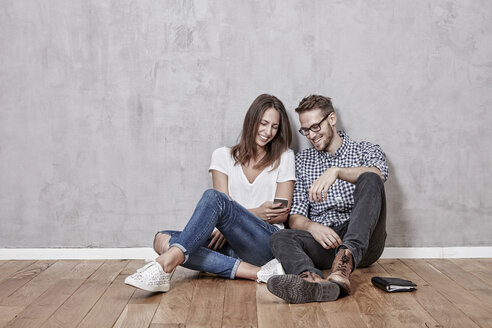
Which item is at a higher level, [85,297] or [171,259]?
[171,259]

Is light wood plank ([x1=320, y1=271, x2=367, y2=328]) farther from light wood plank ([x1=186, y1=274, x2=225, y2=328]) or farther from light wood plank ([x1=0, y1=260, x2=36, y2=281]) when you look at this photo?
light wood plank ([x1=0, y1=260, x2=36, y2=281])

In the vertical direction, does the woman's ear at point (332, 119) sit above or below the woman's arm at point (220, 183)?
above

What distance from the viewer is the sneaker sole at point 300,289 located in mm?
2160

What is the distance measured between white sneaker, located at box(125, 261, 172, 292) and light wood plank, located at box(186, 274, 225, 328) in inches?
6.2

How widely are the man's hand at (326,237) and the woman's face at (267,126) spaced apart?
22.4 inches

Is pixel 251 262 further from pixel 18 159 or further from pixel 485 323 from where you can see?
pixel 18 159

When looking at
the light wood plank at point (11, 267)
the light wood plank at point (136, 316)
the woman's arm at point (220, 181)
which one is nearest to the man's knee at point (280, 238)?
the woman's arm at point (220, 181)

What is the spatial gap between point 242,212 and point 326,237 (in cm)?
43

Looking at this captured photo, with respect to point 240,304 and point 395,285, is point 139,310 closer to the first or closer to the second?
point 240,304

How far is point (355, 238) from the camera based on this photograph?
94.7 inches

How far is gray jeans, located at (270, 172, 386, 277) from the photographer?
2.41 meters

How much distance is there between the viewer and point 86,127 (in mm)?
3232

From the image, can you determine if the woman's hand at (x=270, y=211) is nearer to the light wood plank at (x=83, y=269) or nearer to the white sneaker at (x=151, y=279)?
the white sneaker at (x=151, y=279)

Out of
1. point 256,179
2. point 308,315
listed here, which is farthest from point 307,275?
point 256,179
